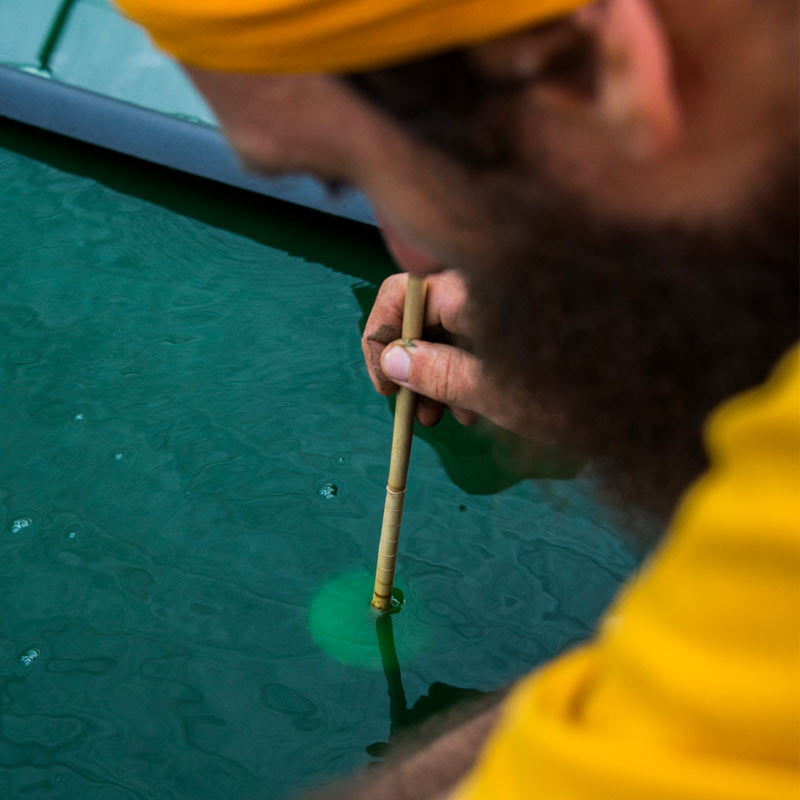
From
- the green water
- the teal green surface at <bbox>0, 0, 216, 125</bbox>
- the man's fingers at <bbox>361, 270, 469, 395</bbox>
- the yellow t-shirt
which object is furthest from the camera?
the teal green surface at <bbox>0, 0, 216, 125</bbox>

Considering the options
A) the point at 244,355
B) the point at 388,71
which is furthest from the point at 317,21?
the point at 244,355

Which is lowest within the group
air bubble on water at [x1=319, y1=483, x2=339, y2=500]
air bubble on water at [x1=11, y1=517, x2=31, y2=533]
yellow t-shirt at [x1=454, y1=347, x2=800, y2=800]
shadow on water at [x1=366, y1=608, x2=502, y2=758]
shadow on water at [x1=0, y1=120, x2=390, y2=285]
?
shadow on water at [x1=366, y1=608, x2=502, y2=758]

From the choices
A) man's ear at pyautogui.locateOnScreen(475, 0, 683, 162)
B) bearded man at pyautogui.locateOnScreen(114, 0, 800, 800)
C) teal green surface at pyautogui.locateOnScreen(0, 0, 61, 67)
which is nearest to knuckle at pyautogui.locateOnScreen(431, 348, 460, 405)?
bearded man at pyautogui.locateOnScreen(114, 0, 800, 800)

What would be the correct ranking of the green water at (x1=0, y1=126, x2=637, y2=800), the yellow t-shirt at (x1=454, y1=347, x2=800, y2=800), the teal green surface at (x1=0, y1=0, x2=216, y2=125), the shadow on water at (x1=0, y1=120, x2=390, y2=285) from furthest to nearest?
the teal green surface at (x1=0, y1=0, x2=216, y2=125), the shadow on water at (x1=0, y1=120, x2=390, y2=285), the green water at (x1=0, y1=126, x2=637, y2=800), the yellow t-shirt at (x1=454, y1=347, x2=800, y2=800)

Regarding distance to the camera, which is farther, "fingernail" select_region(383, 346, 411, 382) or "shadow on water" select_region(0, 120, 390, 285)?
"shadow on water" select_region(0, 120, 390, 285)

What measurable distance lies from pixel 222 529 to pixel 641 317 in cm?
66

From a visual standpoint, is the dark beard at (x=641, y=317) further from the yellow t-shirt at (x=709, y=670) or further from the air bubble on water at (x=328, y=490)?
the air bubble on water at (x=328, y=490)

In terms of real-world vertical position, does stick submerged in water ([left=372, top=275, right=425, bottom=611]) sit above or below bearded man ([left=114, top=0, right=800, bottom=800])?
below

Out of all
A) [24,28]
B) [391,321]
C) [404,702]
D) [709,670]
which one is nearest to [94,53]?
[24,28]

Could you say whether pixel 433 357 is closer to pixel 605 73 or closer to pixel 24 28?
pixel 605 73

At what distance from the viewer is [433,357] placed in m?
0.95

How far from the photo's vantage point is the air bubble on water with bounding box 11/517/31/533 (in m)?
1.00

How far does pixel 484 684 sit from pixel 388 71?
0.66m

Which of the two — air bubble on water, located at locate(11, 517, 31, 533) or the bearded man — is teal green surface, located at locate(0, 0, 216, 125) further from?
the bearded man
